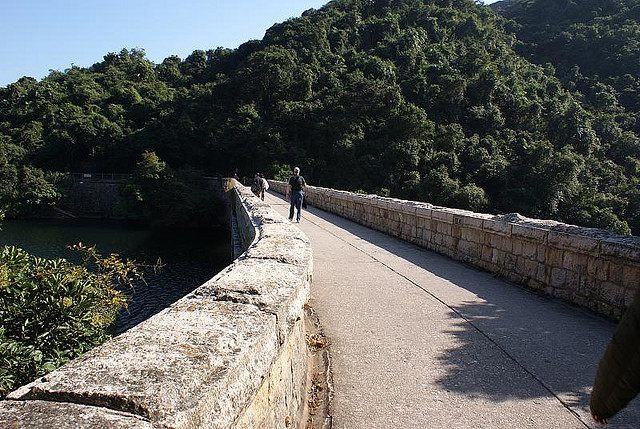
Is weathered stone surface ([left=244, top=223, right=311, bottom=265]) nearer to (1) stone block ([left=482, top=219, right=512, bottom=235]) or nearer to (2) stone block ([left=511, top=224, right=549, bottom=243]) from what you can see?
(2) stone block ([left=511, top=224, right=549, bottom=243])

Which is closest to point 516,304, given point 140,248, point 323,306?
point 323,306

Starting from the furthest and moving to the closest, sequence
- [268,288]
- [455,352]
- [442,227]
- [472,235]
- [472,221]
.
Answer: [442,227] < [472,235] < [472,221] < [455,352] < [268,288]

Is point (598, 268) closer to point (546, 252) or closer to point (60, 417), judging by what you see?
point (546, 252)

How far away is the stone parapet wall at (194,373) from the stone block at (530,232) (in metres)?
4.11

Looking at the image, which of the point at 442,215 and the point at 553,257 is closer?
the point at 553,257

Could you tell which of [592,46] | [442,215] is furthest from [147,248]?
[592,46]

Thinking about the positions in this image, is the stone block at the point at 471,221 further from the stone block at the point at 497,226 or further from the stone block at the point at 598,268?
the stone block at the point at 598,268

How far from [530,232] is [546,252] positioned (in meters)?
0.34

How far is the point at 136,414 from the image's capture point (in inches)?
52.4

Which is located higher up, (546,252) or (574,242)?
(574,242)

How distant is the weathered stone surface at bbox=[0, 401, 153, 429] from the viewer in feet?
4.01

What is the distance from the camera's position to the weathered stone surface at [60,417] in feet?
4.01

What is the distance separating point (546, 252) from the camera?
18.8ft

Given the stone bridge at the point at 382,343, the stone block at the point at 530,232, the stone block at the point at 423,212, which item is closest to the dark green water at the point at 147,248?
the stone block at the point at 423,212
